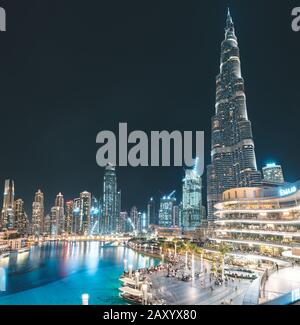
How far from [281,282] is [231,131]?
471 feet

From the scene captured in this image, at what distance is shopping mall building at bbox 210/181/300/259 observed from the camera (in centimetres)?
3965

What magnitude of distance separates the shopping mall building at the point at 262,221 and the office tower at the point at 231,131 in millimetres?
84339

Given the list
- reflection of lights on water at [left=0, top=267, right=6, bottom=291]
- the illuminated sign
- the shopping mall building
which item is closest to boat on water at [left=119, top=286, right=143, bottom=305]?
reflection of lights on water at [left=0, top=267, right=6, bottom=291]

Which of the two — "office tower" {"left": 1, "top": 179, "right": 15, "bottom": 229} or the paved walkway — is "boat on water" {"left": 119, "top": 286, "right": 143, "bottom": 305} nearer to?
the paved walkway

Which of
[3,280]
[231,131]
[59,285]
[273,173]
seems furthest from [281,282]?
[273,173]

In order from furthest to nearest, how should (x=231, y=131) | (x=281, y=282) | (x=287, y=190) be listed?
1. (x=231, y=131)
2. (x=287, y=190)
3. (x=281, y=282)

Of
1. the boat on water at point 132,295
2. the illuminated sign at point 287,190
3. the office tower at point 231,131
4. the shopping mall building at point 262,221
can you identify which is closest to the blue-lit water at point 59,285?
the boat on water at point 132,295

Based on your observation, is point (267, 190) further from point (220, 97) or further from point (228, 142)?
point (220, 97)

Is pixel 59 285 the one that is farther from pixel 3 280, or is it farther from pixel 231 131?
pixel 231 131

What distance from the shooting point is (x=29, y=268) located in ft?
182

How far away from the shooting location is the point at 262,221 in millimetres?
47188

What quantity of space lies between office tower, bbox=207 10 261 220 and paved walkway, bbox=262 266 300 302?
11588 centimetres

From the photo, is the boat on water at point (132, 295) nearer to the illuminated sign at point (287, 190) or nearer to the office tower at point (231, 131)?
the illuminated sign at point (287, 190)
